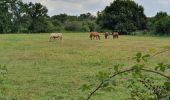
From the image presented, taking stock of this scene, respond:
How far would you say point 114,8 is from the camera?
7962 cm

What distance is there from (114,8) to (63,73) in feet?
218

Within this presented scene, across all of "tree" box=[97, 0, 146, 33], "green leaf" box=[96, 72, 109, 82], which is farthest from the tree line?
"green leaf" box=[96, 72, 109, 82]

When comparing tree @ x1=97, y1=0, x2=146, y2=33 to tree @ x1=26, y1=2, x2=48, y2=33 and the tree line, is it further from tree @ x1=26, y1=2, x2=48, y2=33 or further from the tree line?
tree @ x1=26, y1=2, x2=48, y2=33

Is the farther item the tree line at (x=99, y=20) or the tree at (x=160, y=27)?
the tree line at (x=99, y=20)

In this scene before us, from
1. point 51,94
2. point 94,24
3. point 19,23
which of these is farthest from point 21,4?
point 51,94

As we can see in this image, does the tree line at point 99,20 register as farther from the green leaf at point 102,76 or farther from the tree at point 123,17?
the green leaf at point 102,76

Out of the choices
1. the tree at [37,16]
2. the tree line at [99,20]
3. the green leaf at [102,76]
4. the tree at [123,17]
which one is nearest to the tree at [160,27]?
the tree line at [99,20]

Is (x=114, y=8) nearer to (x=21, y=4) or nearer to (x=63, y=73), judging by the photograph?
(x=21, y=4)

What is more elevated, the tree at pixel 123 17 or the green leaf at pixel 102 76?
the green leaf at pixel 102 76

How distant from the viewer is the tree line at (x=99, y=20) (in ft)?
245

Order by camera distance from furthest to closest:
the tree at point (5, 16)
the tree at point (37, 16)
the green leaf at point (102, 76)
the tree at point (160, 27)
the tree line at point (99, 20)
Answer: the tree at point (37, 16) < the tree at point (5, 16) < the tree line at point (99, 20) < the tree at point (160, 27) < the green leaf at point (102, 76)

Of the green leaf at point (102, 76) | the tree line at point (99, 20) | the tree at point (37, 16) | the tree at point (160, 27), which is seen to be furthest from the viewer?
the tree at point (37, 16)

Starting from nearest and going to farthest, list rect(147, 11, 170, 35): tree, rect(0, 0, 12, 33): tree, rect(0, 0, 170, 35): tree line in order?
rect(147, 11, 170, 35): tree
rect(0, 0, 170, 35): tree line
rect(0, 0, 12, 33): tree

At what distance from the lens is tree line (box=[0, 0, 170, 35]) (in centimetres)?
7456
